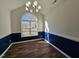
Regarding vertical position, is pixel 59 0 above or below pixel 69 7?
above

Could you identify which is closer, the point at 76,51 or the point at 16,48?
the point at 76,51

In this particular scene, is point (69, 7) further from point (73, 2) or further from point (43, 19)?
point (43, 19)

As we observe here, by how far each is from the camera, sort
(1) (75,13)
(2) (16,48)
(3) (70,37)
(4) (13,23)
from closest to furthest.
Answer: (1) (75,13) < (3) (70,37) < (2) (16,48) < (4) (13,23)

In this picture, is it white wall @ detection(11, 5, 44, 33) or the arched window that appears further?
white wall @ detection(11, 5, 44, 33)

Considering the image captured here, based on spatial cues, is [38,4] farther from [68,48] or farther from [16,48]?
[16,48]

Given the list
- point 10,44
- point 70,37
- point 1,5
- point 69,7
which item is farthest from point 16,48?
point 69,7

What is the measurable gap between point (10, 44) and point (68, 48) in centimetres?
180

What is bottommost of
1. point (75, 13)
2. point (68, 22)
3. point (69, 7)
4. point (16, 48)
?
point (16, 48)

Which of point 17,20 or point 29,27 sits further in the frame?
point 17,20

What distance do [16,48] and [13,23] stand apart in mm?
1127

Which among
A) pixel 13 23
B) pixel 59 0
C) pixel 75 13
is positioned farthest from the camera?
pixel 13 23

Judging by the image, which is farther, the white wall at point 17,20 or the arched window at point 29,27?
the white wall at point 17,20

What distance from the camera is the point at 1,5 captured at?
7.59 ft

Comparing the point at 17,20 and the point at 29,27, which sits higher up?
the point at 17,20
